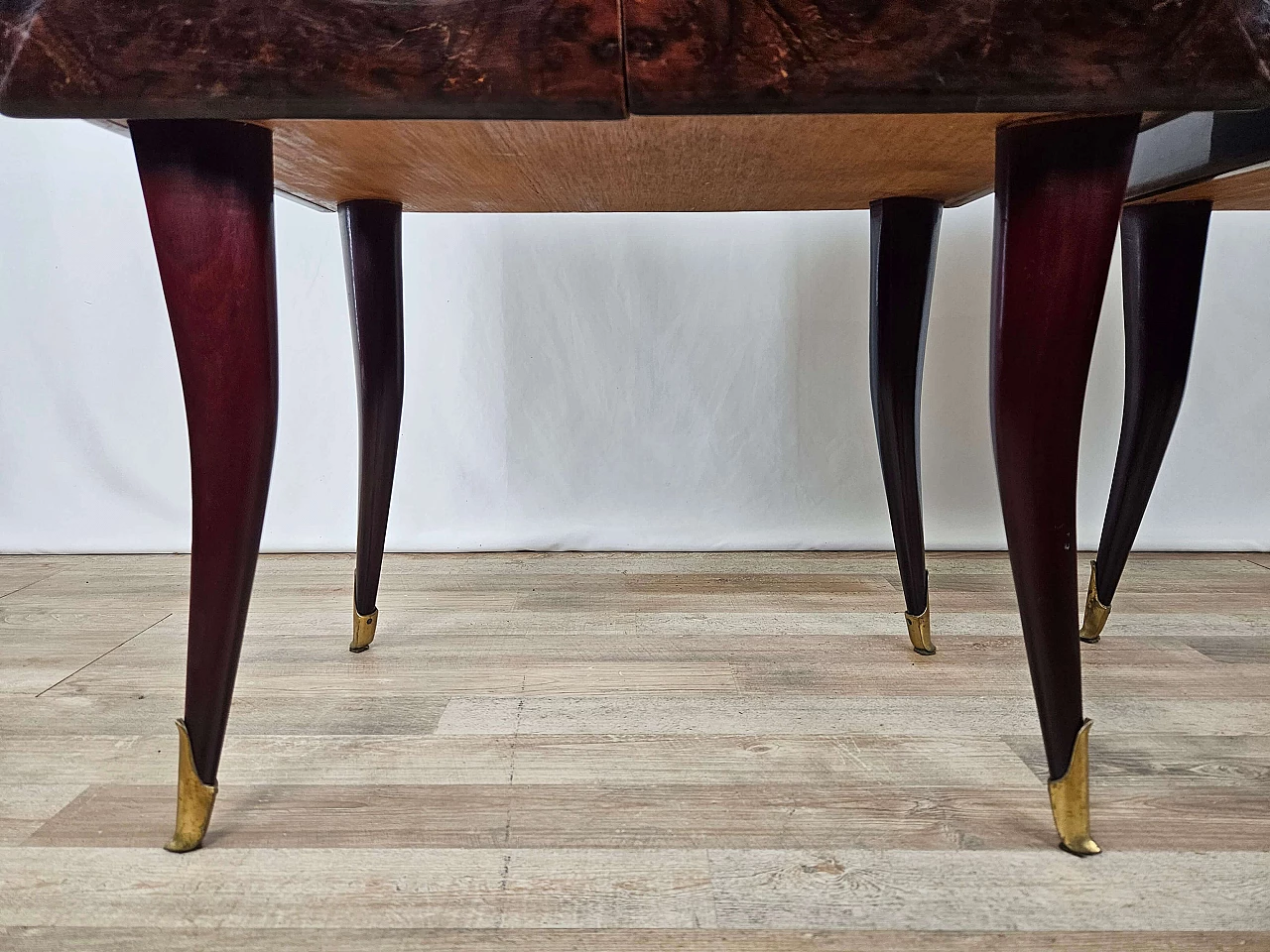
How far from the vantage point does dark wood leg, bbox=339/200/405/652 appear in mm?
961

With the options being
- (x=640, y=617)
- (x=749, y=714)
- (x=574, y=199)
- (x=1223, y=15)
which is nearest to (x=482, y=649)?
(x=640, y=617)

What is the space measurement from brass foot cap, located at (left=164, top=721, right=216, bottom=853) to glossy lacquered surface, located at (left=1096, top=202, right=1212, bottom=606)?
0.93m

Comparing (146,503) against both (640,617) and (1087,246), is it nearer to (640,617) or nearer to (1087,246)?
(640,617)

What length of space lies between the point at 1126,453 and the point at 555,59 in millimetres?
812

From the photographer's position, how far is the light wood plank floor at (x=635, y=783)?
1.82 ft

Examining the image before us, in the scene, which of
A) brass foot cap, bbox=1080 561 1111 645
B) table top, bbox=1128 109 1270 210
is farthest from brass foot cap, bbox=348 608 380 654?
table top, bbox=1128 109 1270 210

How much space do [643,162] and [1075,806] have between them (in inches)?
22.2

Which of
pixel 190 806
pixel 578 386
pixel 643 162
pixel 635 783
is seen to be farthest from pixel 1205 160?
pixel 578 386

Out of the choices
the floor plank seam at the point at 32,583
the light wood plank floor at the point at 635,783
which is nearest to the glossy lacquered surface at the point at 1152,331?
the light wood plank floor at the point at 635,783

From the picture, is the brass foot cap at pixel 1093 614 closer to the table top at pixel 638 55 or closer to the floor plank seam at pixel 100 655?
the table top at pixel 638 55

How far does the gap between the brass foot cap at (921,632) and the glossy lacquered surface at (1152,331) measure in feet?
0.76

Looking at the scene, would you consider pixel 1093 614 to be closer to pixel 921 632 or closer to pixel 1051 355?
pixel 921 632

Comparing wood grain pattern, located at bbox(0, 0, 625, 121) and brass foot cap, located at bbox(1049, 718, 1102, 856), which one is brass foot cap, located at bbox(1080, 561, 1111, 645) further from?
wood grain pattern, located at bbox(0, 0, 625, 121)

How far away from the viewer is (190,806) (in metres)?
0.62
